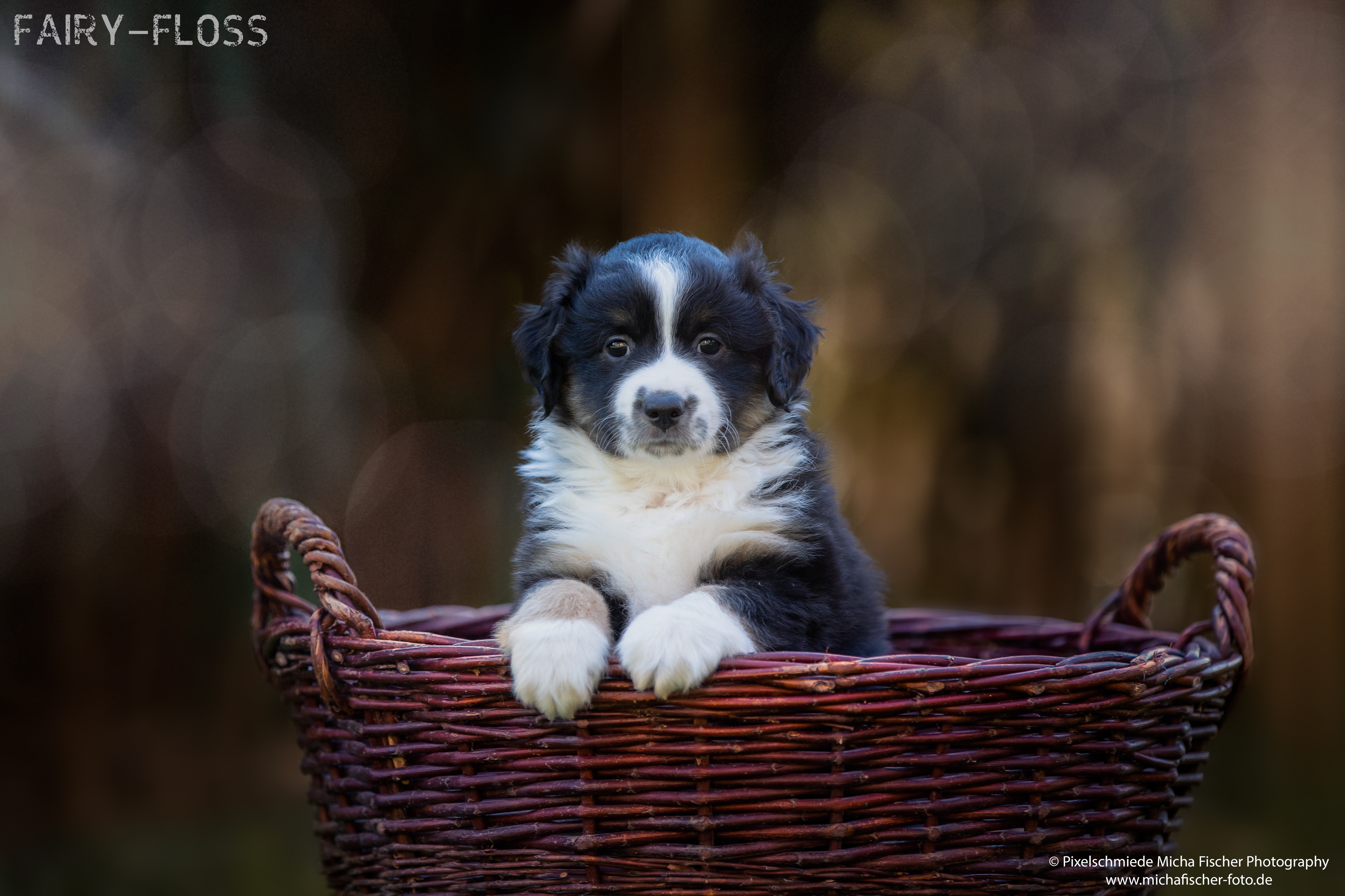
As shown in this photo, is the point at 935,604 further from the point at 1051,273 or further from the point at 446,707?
the point at 446,707

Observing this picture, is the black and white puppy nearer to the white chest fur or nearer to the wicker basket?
the white chest fur

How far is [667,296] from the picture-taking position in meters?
2.27

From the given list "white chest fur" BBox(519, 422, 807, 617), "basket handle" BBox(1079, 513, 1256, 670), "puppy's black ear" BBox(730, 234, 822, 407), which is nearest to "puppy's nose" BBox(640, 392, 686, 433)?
"white chest fur" BBox(519, 422, 807, 617)

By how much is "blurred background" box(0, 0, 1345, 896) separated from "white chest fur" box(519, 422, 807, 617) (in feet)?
4.95

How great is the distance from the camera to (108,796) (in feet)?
9.79

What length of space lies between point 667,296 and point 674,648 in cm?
90

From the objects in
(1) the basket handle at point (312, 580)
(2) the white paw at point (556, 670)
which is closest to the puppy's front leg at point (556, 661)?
(2) the white paw at point (556, 670)

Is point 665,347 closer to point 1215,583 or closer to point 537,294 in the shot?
point 1215,583

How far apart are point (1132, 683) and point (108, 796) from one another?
270 centimetres

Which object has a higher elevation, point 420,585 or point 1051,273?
point 1051,273

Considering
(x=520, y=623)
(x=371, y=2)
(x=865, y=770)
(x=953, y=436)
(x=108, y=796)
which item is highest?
(x=371, y=2)

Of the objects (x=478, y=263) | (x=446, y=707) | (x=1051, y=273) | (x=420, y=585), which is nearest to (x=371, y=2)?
(x=478, y=263)

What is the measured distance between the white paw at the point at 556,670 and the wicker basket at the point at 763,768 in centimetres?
3

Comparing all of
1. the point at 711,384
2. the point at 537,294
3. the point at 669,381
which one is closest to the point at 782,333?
the point at 711,384
